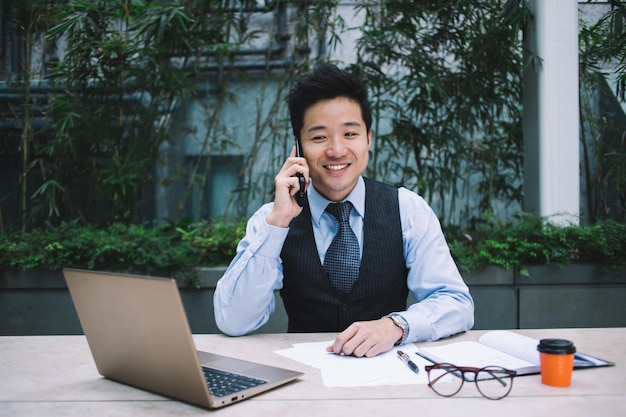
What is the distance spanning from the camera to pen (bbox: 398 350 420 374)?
1204 millimetres

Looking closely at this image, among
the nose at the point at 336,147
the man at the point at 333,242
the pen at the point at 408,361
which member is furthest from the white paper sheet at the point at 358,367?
the nose at the point at 336,147

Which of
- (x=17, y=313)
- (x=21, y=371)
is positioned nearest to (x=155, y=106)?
(x=17, y=313)

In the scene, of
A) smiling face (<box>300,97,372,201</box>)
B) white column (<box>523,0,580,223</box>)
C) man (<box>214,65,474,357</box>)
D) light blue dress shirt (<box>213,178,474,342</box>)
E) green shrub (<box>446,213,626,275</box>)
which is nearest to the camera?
light blue dress shirt (<box>213,178,474,342</box>)

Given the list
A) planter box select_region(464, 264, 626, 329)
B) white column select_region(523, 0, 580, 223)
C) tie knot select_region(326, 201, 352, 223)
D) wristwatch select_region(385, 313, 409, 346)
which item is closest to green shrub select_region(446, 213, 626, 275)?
planter box select_region(464, 264, 626, 329)

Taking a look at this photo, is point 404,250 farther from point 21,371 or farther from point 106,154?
point 106,154

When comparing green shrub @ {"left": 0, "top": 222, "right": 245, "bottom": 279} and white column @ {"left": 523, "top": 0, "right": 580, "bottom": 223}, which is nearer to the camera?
green shrub @ {"left": 0, "top": 222, "right": 245, "bottom": 279}

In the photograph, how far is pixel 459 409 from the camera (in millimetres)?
978

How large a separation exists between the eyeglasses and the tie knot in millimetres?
751

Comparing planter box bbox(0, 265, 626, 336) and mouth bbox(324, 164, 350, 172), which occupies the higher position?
mouth bbox(324, 164, 350, 172)

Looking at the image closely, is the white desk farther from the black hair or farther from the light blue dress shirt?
the black hair

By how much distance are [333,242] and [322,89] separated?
495mm

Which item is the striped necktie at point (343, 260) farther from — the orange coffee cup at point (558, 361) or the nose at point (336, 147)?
the orange coffee cup at point (558, 361)

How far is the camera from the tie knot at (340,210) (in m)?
1.85

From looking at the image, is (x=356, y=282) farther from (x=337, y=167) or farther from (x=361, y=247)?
(x=337, y=167)
